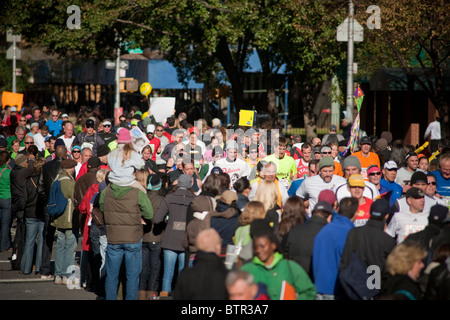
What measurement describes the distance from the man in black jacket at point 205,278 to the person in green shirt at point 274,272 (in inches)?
15.0

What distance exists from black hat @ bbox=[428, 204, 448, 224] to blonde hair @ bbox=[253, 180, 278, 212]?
195cm

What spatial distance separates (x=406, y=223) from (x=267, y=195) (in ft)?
5.41

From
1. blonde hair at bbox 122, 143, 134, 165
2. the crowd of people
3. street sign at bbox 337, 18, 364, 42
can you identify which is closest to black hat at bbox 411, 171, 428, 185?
the crowd of people

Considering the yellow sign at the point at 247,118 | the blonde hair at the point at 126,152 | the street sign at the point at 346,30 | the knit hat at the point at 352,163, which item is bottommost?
the knit hat at the point at 352,163

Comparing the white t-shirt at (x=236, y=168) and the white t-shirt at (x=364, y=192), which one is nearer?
the white t-shirt at (x=364, y=192)

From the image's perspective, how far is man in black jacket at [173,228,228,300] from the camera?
20.6ft

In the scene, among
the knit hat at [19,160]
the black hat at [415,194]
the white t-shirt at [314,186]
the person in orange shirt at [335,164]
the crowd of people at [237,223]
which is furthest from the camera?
the knit hat at [19,160]

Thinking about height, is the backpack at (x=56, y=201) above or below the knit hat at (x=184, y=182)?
below

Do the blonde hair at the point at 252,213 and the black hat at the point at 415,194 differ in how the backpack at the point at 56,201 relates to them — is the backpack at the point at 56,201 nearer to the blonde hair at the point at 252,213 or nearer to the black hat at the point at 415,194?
the blonde hair at the point at 252,213

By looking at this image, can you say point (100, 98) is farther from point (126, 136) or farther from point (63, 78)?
point (126, 136)

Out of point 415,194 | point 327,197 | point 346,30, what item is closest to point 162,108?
point 346,30

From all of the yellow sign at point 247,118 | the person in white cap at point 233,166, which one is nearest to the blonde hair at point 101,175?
the person in white cap at point 233,166

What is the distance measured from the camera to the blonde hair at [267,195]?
9.16m
